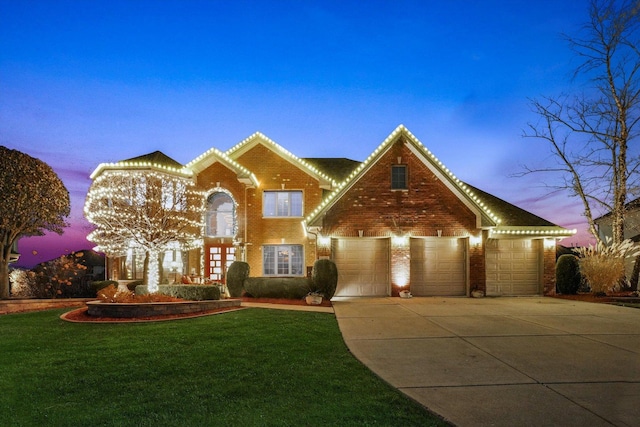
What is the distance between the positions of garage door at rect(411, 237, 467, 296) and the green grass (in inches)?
358

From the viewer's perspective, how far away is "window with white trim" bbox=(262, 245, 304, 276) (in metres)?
20.4

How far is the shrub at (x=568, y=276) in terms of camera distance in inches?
687

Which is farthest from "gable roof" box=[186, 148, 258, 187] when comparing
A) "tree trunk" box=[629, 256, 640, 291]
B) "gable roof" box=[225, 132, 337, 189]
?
"tree trunk" box=[629, 256, 640, 291]

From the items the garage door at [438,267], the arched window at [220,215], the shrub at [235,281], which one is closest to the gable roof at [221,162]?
the arched window at [220,215]

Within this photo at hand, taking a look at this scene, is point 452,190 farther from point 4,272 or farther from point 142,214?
point 4,272

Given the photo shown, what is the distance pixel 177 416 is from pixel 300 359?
2555 millimetres

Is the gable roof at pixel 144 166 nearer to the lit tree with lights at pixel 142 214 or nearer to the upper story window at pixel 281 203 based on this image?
the upper story window at pixel 281 203

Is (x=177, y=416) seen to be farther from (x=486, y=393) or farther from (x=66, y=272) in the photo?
(x=66, y=272)

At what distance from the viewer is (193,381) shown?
564 cm

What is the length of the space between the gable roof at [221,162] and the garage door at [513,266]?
1164 cm

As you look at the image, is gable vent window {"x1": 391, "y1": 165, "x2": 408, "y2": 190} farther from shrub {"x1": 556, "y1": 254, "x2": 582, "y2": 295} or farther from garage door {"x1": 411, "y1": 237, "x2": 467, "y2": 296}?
shrub {"x1": 556, "y1": 254, "x2": 582, "y2": 295}

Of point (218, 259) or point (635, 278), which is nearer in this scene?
point (635, 278)

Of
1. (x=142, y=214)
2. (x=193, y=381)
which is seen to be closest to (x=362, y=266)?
(x=142, y=214)

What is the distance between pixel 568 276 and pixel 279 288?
12689 millimetres
